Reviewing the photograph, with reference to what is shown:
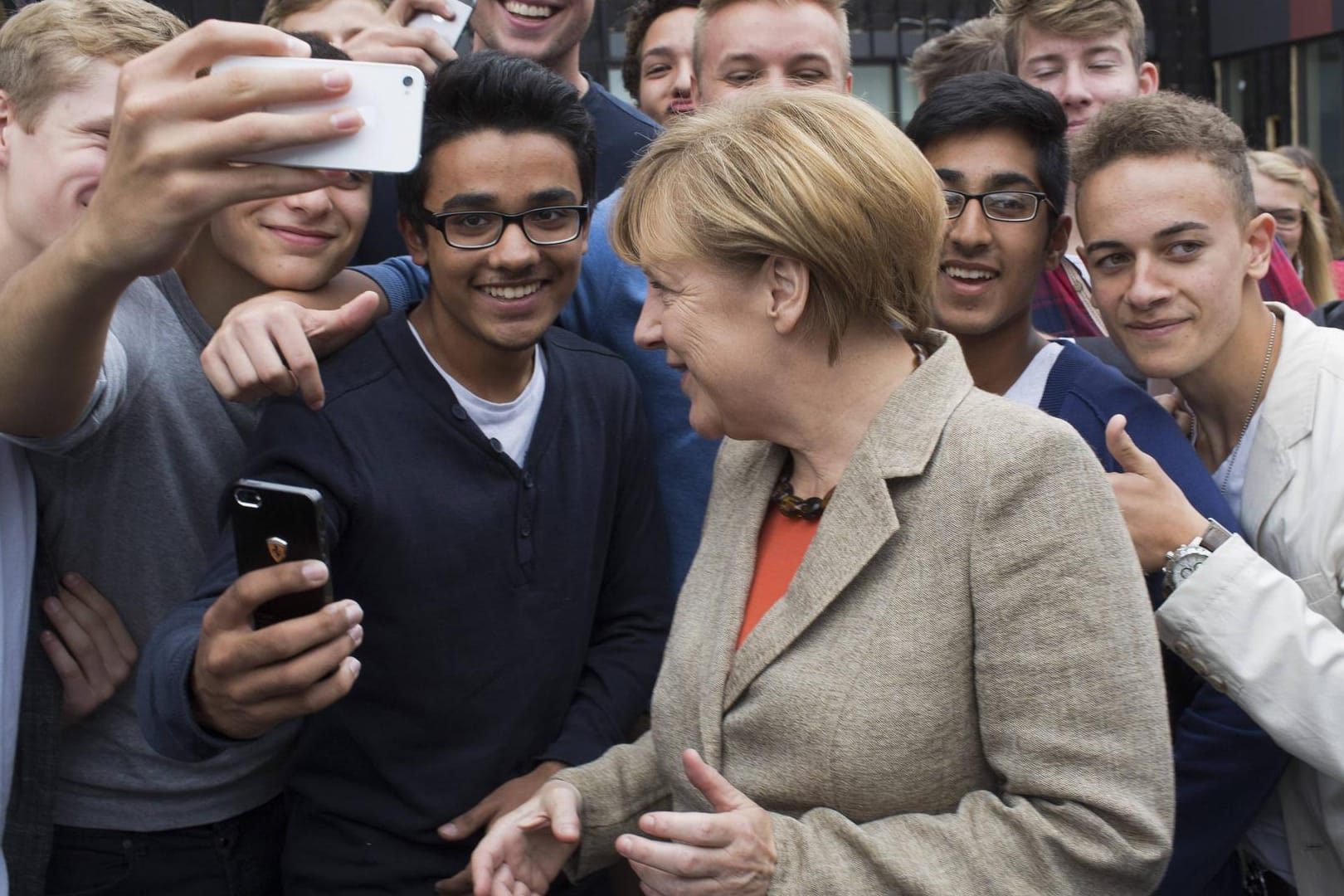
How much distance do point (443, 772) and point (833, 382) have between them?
3.08 ft

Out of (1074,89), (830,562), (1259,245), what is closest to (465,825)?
(830,562)

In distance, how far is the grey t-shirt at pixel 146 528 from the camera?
219 centimetres

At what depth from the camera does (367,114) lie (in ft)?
5.11

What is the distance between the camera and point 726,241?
1812mm

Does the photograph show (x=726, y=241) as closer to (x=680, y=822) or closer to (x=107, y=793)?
(x=680, y=822)

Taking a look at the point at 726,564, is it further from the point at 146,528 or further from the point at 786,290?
the point at 146,528

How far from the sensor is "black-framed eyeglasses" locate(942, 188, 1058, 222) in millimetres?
2516

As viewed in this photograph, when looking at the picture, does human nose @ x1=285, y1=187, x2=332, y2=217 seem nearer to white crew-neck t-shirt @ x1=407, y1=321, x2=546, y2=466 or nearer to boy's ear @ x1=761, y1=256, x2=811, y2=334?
white crew-neck t-shirt @ x1=407, y1=321, x2=546, y2=466

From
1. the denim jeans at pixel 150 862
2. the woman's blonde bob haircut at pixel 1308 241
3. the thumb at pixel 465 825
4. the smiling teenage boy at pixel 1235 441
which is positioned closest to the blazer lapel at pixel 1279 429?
the smiling teenage boy at pixel 1235 441

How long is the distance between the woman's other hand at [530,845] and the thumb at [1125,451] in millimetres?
1007

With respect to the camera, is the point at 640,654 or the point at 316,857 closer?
the point at 316,857

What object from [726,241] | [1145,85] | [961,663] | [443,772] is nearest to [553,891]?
[443,772]

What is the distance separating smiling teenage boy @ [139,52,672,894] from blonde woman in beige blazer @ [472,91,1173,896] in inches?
10.5

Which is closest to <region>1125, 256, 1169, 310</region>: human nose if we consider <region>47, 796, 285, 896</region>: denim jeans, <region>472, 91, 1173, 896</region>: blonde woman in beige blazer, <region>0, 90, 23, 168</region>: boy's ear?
<region>472, 91, 1173, 896</region>: blonde woman in beige blazer
